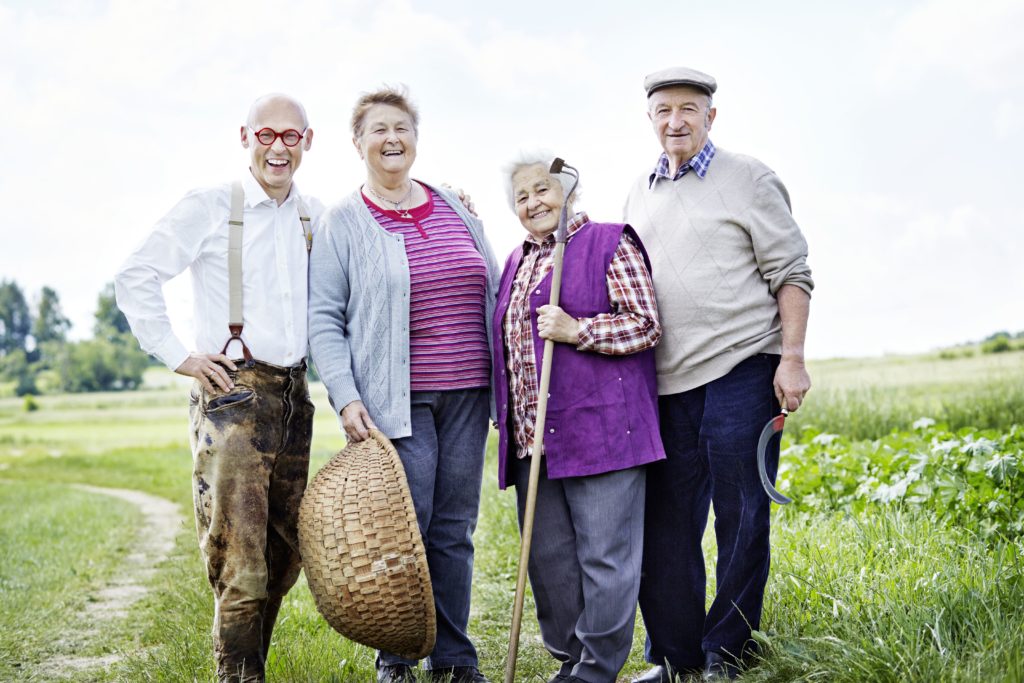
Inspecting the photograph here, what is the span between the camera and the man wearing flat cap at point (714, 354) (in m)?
3.34

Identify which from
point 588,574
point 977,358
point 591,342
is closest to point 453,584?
point 588,574

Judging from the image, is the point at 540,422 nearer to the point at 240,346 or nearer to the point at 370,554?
the point at 370,554

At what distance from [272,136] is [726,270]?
173cm

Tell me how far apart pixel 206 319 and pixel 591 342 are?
1.40 m

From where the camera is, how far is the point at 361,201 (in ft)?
11.8

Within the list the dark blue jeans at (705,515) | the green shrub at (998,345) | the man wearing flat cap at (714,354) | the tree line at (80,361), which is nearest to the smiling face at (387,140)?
the man wearing flat cap at (714,354)

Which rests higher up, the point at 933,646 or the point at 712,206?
the point at 712,206

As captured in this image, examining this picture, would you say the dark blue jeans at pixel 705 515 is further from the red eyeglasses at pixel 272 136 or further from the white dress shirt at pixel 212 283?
the red eyeglasses at pixel 272 136

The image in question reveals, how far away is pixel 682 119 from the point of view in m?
3.43

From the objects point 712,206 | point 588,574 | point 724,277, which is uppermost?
point 712,206

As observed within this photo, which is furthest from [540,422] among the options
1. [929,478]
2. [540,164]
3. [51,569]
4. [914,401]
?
[914,401]

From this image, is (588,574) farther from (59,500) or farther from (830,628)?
(59,500)

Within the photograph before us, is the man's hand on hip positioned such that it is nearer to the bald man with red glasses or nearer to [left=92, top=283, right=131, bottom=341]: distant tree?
the bald man with red glasses

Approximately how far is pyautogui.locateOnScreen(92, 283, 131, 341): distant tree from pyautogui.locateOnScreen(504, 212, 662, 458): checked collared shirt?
6361cm
